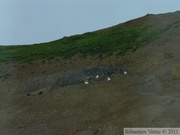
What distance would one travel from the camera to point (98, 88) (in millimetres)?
35750

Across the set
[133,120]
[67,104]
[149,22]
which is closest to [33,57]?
[149,22]

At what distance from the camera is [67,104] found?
33.3 metres

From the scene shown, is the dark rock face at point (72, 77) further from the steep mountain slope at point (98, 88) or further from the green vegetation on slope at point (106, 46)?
the green vegetation on slope at point (106, 46)

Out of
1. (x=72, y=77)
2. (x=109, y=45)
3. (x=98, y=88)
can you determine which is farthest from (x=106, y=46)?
(x=98, y=88)

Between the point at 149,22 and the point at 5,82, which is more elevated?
the point at 149,22

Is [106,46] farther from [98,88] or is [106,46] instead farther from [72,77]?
[98,88]

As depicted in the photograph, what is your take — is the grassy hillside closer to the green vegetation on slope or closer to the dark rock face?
the green vegetation on slope

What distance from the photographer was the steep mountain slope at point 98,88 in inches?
1053

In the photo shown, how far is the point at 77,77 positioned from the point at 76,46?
2177cm

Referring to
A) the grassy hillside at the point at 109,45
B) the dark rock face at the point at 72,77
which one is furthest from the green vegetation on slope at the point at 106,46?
the dark rock face at the point at 72,77

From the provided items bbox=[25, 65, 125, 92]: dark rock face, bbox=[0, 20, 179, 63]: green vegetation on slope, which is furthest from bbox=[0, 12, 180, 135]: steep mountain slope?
bbox=[0, 20, 179, 63]: green vegetation on slope

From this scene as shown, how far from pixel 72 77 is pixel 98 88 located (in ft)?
22.3

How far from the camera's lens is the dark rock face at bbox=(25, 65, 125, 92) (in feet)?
131

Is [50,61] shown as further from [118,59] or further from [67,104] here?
[67,104]
